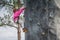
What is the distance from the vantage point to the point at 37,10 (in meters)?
0.91

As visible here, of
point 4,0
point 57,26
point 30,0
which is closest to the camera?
point 57,26

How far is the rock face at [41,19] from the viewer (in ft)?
2.82

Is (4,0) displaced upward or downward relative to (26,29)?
upward

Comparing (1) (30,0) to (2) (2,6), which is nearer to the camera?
(1) (30,0)

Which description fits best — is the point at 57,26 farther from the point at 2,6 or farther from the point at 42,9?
the point at 2,6

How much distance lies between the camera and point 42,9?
89cm

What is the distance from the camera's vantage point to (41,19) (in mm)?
889

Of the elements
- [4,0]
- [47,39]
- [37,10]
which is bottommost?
[47,39]

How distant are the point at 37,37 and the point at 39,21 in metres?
0.08

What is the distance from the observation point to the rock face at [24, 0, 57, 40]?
2.82ft

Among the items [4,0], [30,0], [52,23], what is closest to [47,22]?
[52,23]

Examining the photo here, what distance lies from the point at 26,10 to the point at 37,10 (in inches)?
4.0

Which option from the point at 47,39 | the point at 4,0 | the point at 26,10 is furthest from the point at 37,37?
the point at 4,0

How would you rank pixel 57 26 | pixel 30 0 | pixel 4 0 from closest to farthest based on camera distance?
pixel 57 26 → pixel 30 0 → pixel 4 0
